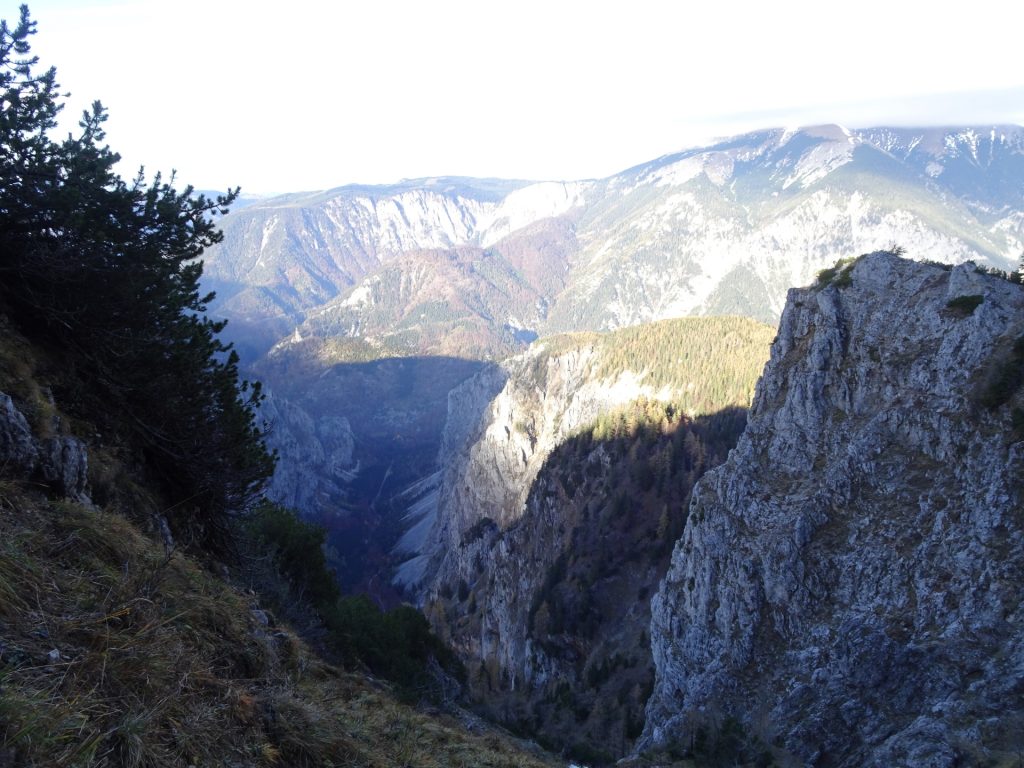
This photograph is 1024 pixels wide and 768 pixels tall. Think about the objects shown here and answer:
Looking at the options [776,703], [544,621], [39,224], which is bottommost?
[544,621]

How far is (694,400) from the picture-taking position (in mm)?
124000

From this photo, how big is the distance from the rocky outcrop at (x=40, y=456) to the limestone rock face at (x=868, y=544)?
1058 inches

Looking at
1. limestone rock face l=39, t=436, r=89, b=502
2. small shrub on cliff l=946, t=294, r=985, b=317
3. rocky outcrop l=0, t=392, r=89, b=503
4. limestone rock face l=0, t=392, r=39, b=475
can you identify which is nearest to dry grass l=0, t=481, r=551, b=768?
limestone rock face l=0, t=392, r=39, b=475

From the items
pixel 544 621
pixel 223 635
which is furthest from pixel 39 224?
pixel 544 621

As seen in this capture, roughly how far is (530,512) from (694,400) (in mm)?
39712

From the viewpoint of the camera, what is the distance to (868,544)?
3206 cm

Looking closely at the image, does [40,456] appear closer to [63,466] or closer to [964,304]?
[63,466]

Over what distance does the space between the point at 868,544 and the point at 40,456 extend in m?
34.9

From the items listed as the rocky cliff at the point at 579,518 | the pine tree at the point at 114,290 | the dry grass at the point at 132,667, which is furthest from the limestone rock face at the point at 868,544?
the pine tree at the point at 114,290

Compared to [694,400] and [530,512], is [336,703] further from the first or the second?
[694,400]

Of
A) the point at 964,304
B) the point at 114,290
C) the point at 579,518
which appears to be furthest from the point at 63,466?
the point at 579,518

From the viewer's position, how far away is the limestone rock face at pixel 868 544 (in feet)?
82.2

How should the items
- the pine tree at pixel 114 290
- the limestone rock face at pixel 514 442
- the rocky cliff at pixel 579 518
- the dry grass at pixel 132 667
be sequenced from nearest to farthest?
1. the dry grass at pixel 132 667
2. the pine tree at pixel 114 290
3. the rocky cliff at pixel 579 518
4. the limestone rock face at pixel 514 442

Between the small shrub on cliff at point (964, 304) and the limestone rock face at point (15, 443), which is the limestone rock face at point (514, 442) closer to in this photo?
the small shrub on cliff at point (964, 304)
